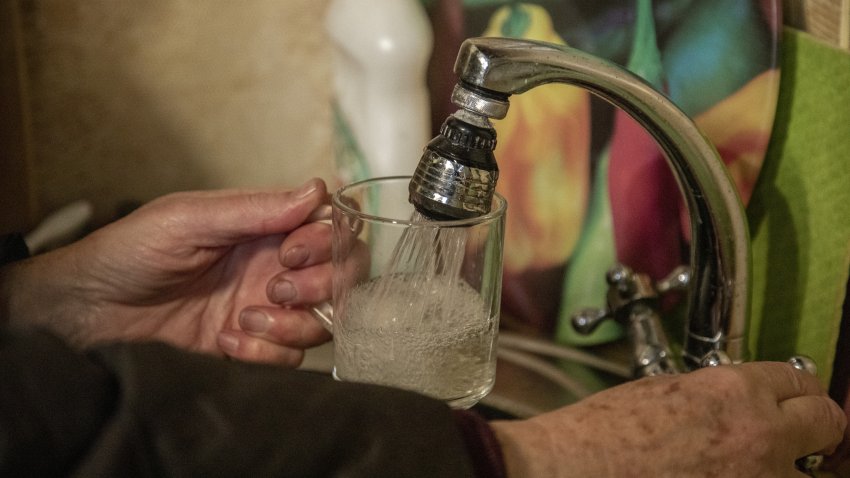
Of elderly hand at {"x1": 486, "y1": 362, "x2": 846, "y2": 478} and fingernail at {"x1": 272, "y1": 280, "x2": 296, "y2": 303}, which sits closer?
elderly hand at {"x1": 486, "y1": 362, "x2": 846, "y2": 478}

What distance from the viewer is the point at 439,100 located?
743 millimetres

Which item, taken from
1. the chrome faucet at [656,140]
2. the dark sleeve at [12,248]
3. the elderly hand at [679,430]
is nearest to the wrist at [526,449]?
the elderly hand at [679,430]

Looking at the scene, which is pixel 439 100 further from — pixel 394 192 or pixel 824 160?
pixel 824 160

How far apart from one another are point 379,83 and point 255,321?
23cm

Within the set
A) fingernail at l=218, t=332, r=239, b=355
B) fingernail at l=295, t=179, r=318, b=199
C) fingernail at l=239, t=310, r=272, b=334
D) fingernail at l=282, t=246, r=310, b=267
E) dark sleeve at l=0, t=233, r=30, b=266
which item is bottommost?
fingernail at l=218, t=332, r=239, b=355

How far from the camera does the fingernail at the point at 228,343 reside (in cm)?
75

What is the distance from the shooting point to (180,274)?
2.39ft

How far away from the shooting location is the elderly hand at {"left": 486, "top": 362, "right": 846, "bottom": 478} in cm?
45

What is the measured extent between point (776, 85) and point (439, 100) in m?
0.28

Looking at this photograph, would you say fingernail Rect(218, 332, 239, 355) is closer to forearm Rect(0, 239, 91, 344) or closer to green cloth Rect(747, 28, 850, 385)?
forearm Rect(0, 239, 91, 344)

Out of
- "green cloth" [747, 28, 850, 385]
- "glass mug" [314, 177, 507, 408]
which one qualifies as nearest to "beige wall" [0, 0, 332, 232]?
"glass mug" [314, 177, 507, 408]

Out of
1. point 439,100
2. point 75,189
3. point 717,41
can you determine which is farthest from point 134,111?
point 717,41

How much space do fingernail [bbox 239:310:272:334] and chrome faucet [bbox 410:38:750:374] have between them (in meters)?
0.29

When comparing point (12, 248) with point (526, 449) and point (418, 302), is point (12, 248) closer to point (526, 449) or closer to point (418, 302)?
point (418, 302)
